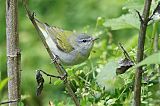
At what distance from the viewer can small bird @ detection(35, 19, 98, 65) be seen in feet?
7.51

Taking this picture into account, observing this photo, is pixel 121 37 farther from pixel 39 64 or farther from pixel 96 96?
pixel 96 96

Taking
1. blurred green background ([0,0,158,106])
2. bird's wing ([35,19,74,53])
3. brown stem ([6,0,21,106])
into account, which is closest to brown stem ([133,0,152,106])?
brown stem ([6,0,21,106])

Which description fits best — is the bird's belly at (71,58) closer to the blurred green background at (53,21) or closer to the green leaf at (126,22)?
the green leaf at (126,22)

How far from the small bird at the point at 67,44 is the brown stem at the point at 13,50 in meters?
0.85

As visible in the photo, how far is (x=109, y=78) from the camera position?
56.6 inches

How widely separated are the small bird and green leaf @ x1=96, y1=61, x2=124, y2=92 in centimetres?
65

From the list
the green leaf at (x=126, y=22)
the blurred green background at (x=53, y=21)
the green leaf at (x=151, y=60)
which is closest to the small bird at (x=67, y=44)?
the green leaf at (x=126, y=22)

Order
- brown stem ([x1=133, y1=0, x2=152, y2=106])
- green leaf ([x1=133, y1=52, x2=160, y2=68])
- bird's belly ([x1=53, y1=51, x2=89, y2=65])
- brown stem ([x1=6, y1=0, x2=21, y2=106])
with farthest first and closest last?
1. bird's belly ([x1=53, y1=51, x2=89, y2=65])
2. brown stem ([x1=6, y1=0, x2=21, y2=106])
3. brown stem ([x1=133, y1=0, x2=152, y2=106])
4. green leaf ([x1=133, y1=52, x2=160, y2=68])

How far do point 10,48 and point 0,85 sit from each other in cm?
31

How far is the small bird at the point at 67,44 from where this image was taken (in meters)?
2.29

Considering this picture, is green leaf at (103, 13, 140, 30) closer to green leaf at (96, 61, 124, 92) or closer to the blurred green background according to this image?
green leaf at (96, 61, 124, 92)

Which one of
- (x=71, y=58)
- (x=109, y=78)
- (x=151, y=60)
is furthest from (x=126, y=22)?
(x=151, y=60)

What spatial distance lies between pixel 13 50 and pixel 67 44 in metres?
1.32

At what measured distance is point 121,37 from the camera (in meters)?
4.45
